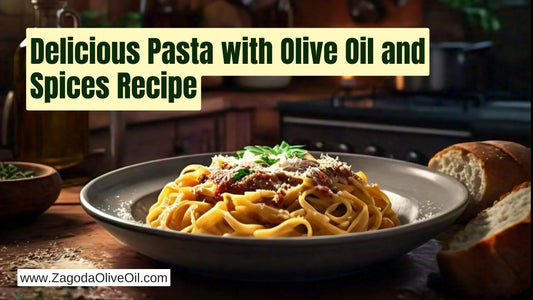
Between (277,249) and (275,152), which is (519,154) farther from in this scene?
(277,249)

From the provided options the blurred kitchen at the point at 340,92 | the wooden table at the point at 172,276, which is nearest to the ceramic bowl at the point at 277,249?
the wooden table at the point at 172,276

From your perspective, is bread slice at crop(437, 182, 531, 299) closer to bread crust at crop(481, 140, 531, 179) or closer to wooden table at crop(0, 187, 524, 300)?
wooden table at crop(0, 187, 524, 300)

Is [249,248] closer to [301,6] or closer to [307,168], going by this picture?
[307,168]

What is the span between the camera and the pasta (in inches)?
44.6

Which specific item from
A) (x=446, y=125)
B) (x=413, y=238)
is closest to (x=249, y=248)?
(x=413, y=238)

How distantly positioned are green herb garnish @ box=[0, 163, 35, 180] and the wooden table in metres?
0.14

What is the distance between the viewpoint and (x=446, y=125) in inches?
112

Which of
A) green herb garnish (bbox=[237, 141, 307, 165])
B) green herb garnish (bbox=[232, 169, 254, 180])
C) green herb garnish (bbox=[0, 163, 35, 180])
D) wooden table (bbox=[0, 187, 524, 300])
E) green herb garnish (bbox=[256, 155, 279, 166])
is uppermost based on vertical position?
green herb garnish (bbox=[237, 141, 307, 165])

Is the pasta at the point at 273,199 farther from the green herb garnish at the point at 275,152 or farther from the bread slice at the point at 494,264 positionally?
the bread slice at the point at 494,264

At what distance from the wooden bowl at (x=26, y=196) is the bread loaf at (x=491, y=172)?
0.76 metres

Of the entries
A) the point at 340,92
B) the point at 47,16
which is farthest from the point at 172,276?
the point at 340,92

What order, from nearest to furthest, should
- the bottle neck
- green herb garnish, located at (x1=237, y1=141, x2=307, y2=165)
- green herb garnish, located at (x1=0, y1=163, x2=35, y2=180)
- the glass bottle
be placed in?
green herb garnish, located at (x1=237, y1=141, x2=307, y2=165), green herb garnish, located at (x1=0, y1=163, x2=35, y2=180), the bottle neck, the glass bottle

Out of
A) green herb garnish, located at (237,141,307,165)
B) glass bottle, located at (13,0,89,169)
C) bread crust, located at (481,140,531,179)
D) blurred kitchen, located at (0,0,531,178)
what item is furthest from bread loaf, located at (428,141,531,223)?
blurred kitchen, located at (0,0,531,178)

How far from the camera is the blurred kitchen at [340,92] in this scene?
9.57 ft
